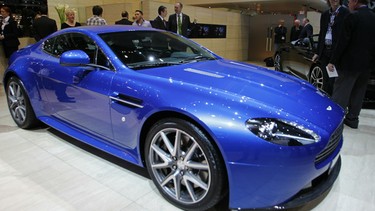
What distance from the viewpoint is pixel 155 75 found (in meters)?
2.13

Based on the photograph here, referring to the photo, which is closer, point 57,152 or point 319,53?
point 57,152

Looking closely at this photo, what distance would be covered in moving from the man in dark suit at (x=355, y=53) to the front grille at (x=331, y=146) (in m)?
1.67

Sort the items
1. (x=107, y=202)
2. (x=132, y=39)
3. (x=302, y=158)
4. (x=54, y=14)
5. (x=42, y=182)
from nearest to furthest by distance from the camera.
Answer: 1. (x=302, y=158)
2. (x=107, y=202)
3. (x=42, y=182)
4. (x=132, y=39)
5. (x=54, y=14)

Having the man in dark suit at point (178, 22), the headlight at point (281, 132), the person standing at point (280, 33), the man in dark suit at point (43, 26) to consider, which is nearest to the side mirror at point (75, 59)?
the headlight at point (281, 132)

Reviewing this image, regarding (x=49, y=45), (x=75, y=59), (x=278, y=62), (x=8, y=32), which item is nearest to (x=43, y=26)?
(x=8, y=32)

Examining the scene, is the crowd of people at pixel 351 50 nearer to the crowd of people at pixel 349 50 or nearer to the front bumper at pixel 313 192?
the crowd of people at pixel 349 50

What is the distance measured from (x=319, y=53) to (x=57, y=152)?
3364 mm

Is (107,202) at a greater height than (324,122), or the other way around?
(324,122)

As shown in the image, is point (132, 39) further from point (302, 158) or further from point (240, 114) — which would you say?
point (302, 158)

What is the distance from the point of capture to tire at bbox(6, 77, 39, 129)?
10.8 feet

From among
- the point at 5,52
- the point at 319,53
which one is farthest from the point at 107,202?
the point at 5,52

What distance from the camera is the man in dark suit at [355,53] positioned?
3244mm

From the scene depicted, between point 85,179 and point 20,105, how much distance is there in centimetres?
155

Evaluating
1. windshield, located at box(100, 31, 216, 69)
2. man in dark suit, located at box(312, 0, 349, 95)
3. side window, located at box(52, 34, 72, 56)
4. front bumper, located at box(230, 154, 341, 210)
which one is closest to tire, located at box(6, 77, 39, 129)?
side window, located at box(52, 34, 72, 56)
